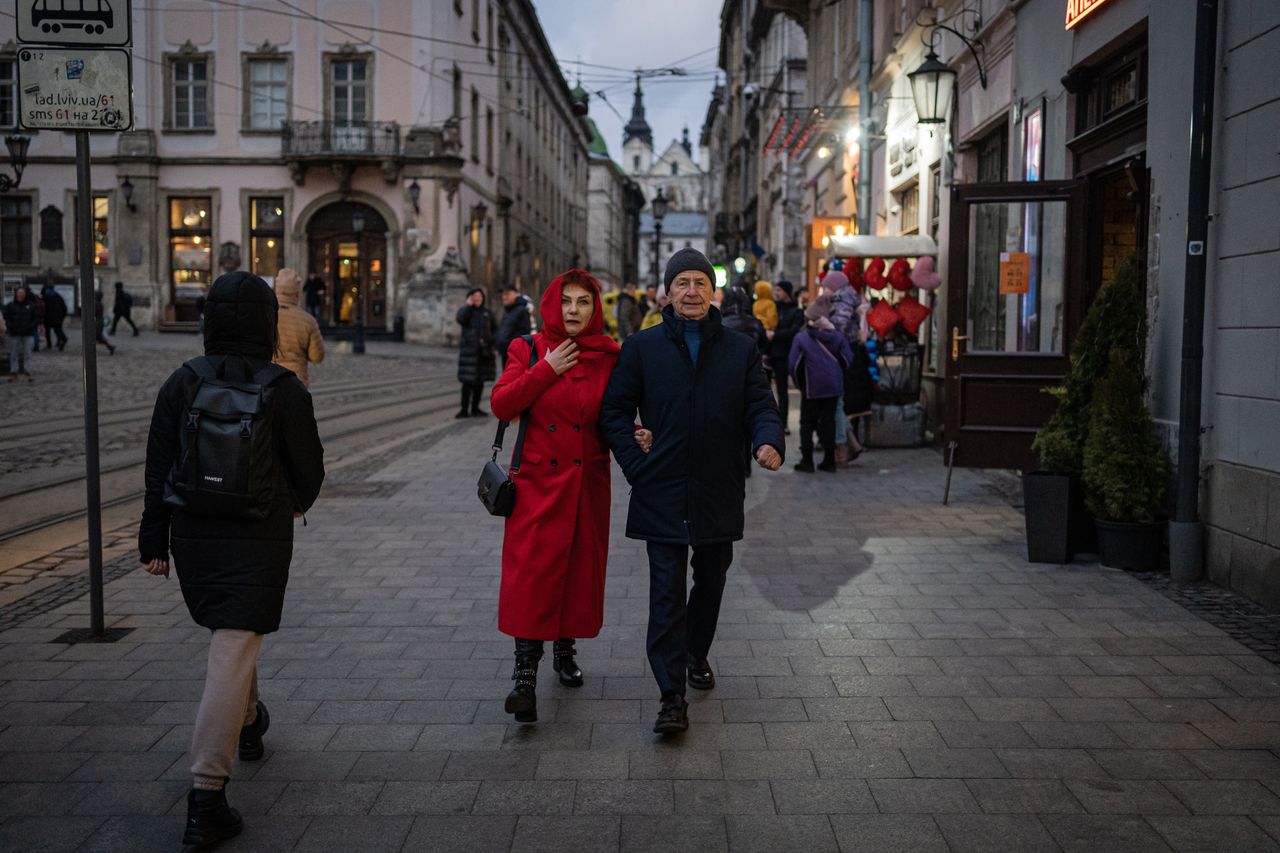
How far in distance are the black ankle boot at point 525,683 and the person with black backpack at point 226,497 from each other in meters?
1.07

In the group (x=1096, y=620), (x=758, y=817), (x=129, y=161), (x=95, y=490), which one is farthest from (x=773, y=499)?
(x=129, y=161)

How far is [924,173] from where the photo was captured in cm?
1627

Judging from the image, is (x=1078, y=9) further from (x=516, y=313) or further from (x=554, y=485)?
(x=516, y=313)

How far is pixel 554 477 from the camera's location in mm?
4773

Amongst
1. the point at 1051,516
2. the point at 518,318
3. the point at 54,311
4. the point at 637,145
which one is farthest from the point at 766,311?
the point at 637,145

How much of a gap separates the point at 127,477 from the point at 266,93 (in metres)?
29.6

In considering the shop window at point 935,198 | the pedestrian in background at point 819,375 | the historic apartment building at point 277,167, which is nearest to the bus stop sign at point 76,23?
the pedestrian in background at point 819,375

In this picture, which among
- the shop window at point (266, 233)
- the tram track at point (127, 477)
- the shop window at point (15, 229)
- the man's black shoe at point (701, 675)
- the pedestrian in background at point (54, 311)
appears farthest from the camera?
the shop window at point (266, 233)

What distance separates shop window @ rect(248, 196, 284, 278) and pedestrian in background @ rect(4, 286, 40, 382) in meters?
16.6

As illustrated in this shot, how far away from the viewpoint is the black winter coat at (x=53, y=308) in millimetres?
29672

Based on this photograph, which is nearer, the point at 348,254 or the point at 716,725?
the point at 716,725

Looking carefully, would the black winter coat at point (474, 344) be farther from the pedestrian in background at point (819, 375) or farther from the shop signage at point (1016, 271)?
the shop signage at point (1016, 271)

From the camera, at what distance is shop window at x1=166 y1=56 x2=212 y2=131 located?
37.6 m

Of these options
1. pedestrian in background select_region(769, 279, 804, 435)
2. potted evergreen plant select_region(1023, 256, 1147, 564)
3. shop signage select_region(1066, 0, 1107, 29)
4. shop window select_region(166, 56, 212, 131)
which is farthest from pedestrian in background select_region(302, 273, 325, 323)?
potted evergreen plant select_region(1023, 256, 1147, 564)
